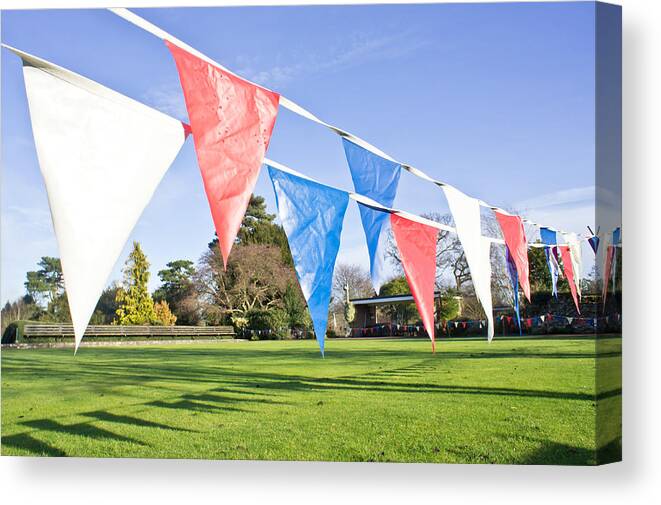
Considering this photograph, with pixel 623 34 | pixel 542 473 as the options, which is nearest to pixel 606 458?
pixel 542 473

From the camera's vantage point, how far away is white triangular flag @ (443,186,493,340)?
4.42 metres

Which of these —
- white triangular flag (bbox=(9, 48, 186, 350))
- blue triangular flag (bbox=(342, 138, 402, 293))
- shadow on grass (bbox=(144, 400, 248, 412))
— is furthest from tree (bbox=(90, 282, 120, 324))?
white triangular flag (bbox=(9, 48, 186, 350))

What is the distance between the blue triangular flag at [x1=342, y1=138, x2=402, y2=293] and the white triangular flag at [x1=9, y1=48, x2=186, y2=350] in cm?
194

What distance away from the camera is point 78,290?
2744 millimetres

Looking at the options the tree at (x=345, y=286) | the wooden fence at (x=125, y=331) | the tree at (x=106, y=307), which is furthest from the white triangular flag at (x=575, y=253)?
the wooden fence at (x=125, y=331)

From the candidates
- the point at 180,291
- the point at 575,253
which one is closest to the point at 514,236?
the point at 575,253

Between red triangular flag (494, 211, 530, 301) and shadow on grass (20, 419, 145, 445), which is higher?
red triangular flag (494, 211, 530, 301)

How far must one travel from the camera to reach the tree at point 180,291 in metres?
10.9

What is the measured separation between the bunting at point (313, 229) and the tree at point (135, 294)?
6.07 metres

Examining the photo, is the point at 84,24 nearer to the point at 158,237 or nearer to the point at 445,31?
the point at 445,31

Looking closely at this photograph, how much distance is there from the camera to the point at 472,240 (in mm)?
4504

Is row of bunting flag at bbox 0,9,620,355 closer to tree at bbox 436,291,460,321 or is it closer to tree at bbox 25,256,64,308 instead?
tree at bbox 25,256,64,308

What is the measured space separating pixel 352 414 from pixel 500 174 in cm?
318

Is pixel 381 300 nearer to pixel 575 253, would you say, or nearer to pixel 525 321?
pixel 525 321
